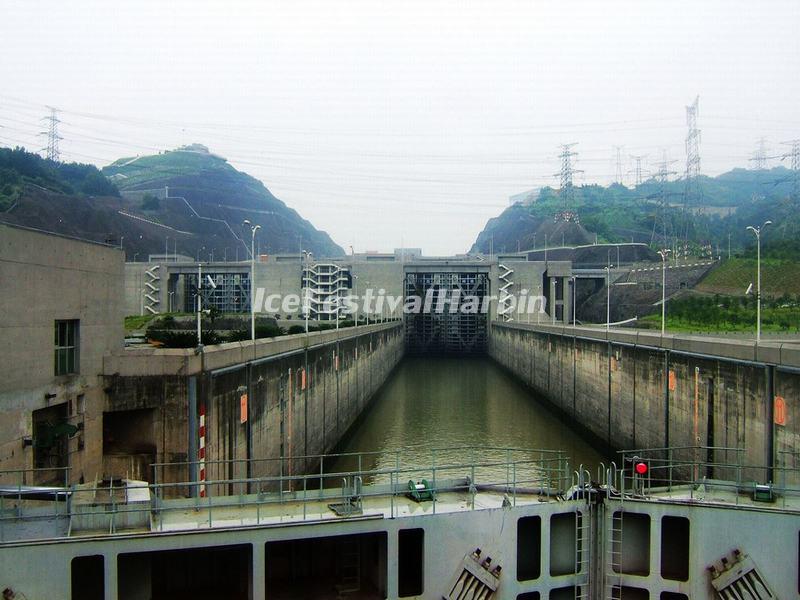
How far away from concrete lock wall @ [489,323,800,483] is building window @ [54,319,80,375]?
1209cm

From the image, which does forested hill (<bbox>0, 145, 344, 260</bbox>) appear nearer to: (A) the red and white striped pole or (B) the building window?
(B) the building window

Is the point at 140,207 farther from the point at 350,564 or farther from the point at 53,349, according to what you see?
the point at 350,564

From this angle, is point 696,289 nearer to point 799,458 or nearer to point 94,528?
point 799,458

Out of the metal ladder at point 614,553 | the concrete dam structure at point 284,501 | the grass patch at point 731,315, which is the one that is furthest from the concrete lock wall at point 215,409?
the grass patch at point 731,315

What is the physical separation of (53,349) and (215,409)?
11.6 ft

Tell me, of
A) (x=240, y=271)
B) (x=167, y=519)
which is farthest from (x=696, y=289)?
(x=167, y=519)

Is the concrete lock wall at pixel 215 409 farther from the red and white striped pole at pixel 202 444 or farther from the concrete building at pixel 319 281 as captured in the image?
the concrete building at pixel 319 281

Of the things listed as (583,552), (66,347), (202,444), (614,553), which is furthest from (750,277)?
(66,347)

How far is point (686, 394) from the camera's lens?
21.0 meters

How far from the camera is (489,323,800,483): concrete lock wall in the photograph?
624 inches

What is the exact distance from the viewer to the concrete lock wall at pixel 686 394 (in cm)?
1585

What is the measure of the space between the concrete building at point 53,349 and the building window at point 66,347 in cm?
2

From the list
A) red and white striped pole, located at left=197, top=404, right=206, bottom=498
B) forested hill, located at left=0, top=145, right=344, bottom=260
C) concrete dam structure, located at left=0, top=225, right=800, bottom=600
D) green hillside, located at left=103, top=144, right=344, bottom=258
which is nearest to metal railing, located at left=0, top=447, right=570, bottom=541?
concrete dam structure, located at left=0, top=225, right=800, bottom=600

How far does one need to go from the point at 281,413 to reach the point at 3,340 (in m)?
9.76
